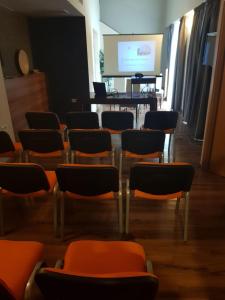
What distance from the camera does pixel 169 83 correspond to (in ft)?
27.8

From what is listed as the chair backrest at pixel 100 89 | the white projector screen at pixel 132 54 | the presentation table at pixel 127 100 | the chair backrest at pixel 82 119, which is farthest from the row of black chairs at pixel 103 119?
the white projector screen at pixel 132 54

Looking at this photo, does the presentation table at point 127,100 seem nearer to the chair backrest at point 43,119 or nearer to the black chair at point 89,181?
the chair backrest at point 43,119

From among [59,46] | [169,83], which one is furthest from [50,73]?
[169,83]

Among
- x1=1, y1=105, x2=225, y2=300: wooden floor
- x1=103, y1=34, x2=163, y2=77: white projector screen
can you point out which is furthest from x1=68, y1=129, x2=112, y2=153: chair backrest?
x1=103, y1=34, x2=163, y2=77: white projector screen

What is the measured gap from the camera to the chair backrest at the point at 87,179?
1670 millimetres

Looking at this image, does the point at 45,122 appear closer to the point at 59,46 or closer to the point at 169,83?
the point at 59,46

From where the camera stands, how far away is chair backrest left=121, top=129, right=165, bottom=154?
2557 mm

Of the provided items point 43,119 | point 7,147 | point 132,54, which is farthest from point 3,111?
point 132,54

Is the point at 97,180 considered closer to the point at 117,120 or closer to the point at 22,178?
the point at 22,178

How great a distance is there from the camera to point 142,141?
262cm

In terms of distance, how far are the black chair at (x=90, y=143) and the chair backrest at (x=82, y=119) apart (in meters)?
0.77

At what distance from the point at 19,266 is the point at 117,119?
8.47 ft

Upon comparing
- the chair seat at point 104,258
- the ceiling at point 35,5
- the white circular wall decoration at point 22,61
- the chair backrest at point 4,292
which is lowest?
the chair seat at point 104,258

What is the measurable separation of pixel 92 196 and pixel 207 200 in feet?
4.86
